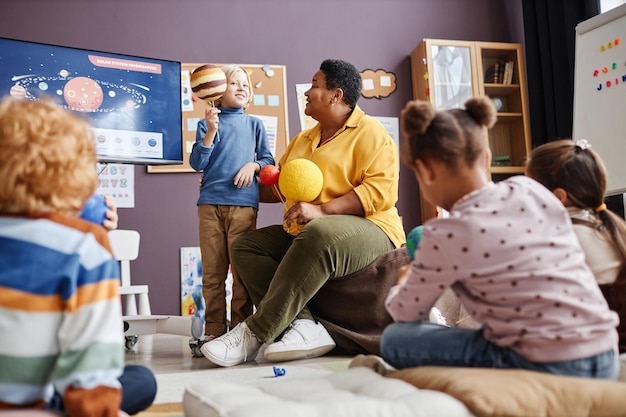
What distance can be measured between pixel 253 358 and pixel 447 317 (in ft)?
2.29

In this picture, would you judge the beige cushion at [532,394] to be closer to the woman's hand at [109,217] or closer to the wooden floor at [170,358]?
the woman's hand at [109,217]

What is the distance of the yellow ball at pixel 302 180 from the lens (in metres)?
2.18

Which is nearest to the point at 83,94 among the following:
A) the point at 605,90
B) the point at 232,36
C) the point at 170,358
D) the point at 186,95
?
the point at 170,358

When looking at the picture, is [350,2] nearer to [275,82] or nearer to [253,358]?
[275,82]

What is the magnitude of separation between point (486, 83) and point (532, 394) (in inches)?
134

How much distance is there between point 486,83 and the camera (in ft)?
13.5

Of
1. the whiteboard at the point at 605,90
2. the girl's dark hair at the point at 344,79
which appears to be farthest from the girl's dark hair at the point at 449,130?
the whiteboard at the point at 605,90

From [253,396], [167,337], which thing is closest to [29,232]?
[253,396]

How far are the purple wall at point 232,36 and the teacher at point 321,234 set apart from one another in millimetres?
1551

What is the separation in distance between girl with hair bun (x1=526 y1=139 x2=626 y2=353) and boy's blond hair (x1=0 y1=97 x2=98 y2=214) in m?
1.06

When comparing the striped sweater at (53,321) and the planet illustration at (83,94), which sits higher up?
the planet illustration at (83,94)

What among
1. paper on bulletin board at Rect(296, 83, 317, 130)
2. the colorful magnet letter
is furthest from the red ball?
paper on bulletin board at Rect(296, 83, 317, 130)

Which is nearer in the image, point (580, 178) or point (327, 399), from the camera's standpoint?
point (327, 399)

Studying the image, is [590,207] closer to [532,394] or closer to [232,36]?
[532,394]
